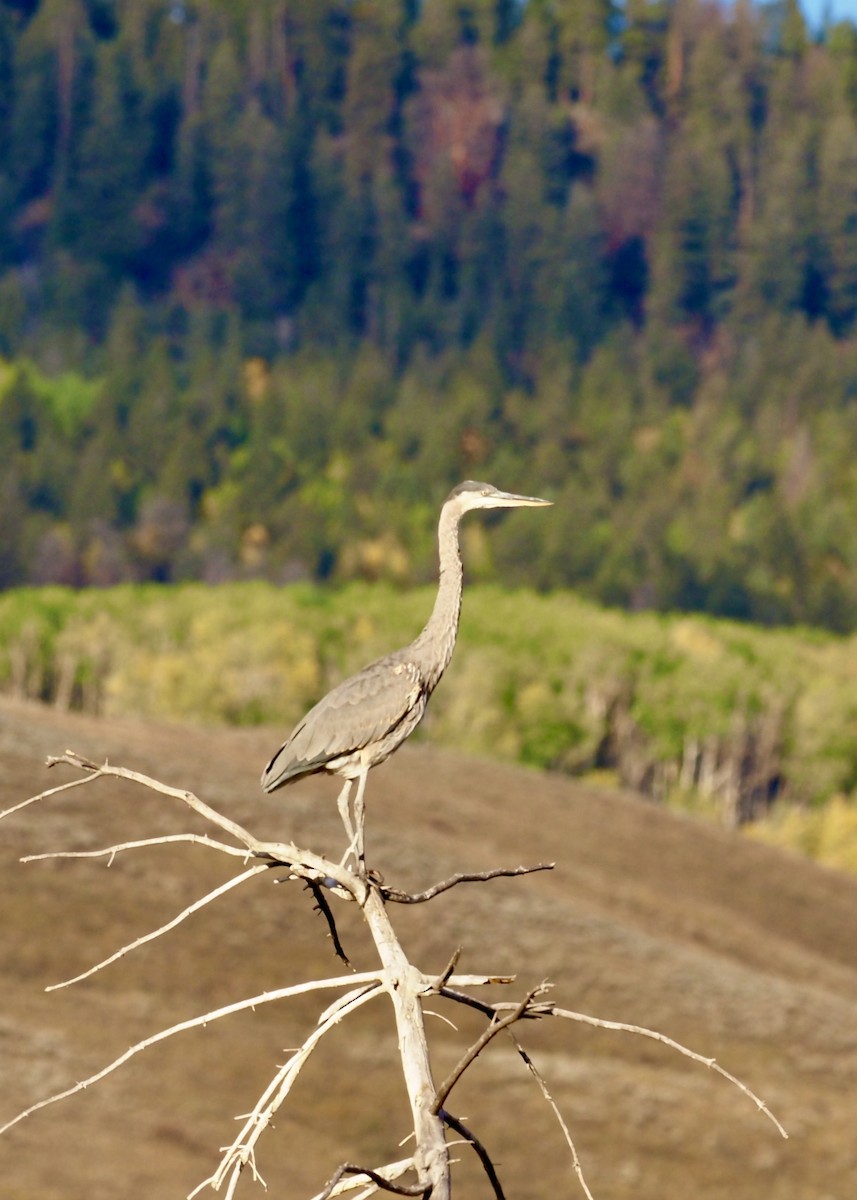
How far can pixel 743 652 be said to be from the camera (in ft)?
404

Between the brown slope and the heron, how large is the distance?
1892 centimetres

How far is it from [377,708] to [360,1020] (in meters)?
29.5

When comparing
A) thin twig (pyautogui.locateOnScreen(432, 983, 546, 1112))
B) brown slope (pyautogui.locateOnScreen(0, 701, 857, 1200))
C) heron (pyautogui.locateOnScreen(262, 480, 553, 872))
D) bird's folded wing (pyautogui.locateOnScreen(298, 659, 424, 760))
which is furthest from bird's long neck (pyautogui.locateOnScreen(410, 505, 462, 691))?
brown slope (pyautogui.locateOnScreen(0, 701, 857, 1200))

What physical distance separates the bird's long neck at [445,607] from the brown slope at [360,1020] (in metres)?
19.5

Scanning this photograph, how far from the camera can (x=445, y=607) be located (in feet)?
27.9

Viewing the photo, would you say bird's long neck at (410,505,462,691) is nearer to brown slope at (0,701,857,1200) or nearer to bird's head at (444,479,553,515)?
bird's head at (444,479,553,515)

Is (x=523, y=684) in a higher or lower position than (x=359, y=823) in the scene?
lower

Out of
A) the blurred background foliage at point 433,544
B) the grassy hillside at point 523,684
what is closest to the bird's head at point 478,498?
the blurred background foliage at point 433,544

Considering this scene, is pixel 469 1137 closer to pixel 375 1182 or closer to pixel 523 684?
pixel 375 1182

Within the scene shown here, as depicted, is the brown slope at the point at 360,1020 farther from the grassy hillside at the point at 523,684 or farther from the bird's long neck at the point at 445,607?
the grassy hillside at the point at 523,684

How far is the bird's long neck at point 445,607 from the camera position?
8375 millimetres

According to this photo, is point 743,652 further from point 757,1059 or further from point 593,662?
point 757,1059

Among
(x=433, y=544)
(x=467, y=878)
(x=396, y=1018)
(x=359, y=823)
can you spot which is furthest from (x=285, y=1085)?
(x=433, y=544)

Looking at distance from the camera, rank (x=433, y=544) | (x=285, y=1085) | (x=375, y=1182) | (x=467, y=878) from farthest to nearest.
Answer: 1. (x=433, y=544)
2. (x=467, y=878)
3. (x=285, y=1085)
4. (x=375, y=1182)
